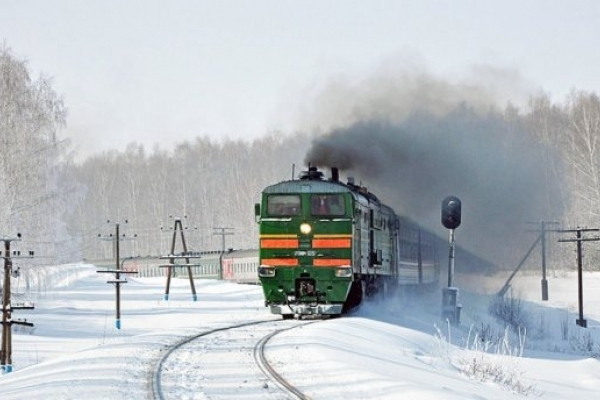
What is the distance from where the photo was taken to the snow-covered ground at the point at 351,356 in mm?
12195

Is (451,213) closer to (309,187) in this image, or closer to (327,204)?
(327,204)

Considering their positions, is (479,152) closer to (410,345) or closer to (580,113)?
(580,113)

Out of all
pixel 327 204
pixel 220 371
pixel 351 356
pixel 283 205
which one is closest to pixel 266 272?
pixel 283 205

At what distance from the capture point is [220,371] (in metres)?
13.7

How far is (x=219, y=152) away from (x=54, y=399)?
94682mm

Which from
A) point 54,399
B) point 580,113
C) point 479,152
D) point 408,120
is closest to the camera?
point 54,399

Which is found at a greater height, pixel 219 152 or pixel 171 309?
pixel 219 152

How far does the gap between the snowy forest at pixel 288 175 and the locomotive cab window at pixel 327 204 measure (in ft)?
37.4

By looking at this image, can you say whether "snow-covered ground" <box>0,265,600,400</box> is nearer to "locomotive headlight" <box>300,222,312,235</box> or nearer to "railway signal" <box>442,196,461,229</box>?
"locomotive headlight" <box>300,222,312,235</box>

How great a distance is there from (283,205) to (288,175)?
199ft

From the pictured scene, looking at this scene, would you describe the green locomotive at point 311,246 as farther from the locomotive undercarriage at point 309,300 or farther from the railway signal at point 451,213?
the railway signal at point 451,213

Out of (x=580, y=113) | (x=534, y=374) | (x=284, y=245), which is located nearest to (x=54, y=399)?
(x=534, y=374)

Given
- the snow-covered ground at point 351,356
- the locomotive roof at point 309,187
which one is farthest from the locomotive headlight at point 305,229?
the snow-covered ground at point 351,356

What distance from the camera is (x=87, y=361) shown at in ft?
49.0
